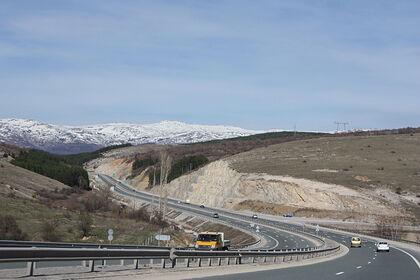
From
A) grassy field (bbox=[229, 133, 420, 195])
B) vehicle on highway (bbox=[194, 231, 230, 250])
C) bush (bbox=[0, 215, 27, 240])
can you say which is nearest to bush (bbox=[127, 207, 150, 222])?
bush (bbox=[0, 215, 27, 240])

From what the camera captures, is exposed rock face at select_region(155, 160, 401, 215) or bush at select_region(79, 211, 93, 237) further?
exposed rock face at select_region(155, 160, 401, 215)

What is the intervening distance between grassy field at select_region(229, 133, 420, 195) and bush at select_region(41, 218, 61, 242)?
7078cm

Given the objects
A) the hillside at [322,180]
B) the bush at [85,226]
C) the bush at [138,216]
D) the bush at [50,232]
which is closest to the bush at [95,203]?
the bush at [138,216]

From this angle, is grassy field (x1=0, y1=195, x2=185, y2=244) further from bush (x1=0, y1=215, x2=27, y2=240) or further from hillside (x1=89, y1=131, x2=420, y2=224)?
hillside (x1=89, y1=131, x2=420, y2=224)

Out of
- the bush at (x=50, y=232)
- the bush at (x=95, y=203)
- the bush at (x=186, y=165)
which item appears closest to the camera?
the bush at (x=50, y=232)

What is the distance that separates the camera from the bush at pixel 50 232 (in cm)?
5019

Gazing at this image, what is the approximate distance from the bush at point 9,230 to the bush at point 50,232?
6.74 feet

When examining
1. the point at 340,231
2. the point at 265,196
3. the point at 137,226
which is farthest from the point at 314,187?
the point at 137,226

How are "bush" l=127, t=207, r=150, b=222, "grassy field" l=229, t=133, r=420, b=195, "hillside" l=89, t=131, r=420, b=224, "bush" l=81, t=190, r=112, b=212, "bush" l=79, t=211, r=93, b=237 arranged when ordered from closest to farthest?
"bush" l=79, t=211, r=93, b=237 < "bush" l=127, t=207, r=150, b=222 < "bush" l=81, t=190, r=112, b=212 < "hillside" l=89, t=131, r=420, b=224 < "grassy field" l=229, t=133, r=420, b=195

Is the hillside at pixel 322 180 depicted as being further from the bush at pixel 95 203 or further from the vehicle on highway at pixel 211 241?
the vehicle on highway at pixel 211 241

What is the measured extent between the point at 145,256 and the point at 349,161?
392ft

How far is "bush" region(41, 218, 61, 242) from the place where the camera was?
165 feet

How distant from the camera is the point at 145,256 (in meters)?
22.8

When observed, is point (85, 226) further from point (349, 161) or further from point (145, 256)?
point (349, 161)
